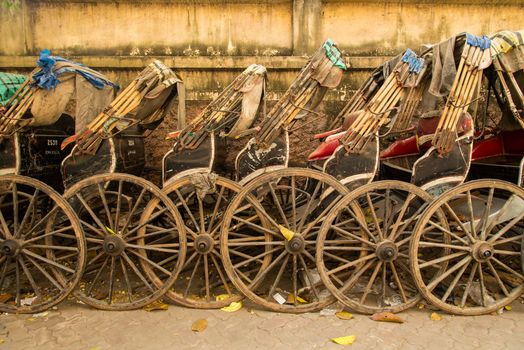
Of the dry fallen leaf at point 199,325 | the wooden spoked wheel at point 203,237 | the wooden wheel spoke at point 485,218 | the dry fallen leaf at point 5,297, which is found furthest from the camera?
the dry fallen leaf at point 5,297

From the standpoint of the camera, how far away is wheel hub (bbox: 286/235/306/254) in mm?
3230

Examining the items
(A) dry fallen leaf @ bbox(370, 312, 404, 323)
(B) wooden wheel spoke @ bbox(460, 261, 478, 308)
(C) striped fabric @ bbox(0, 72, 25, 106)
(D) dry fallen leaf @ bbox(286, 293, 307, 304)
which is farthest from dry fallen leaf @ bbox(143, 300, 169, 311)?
(B) wooden wheel spoke @ bbox(460, 261, 478, 308)

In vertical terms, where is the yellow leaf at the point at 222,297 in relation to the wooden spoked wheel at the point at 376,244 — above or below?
below

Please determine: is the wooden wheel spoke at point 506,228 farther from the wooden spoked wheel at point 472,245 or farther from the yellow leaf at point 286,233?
the yellow leaf at point 286,233

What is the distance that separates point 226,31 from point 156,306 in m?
3.80

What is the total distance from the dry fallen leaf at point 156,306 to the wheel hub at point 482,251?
2.61 metres

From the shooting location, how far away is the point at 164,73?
3.69 meters

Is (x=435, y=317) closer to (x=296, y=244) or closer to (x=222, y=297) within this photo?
(x=296, y=244)

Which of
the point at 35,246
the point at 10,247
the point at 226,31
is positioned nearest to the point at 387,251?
the point at 35,246

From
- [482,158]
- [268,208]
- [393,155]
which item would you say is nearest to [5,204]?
[268,208]

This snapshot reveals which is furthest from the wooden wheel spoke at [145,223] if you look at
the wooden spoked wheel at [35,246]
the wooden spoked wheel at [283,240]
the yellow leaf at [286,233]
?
the yellow leaf at [286,233]

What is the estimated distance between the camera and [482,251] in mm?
3111

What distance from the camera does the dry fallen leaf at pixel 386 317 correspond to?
10.1 feet

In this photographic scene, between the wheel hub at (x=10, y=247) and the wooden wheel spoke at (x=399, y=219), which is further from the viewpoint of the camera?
the wheel hub at (x=10, y=247)
